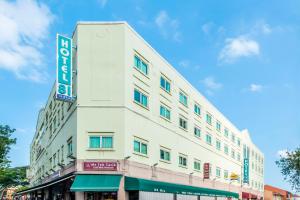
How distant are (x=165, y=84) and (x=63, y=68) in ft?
44.5

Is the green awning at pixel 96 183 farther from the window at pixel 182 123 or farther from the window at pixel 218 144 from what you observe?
the window at pixel 218 144

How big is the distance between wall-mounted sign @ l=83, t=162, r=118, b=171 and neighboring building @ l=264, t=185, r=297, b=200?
93.7 metres

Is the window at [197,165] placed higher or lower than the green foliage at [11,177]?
higher

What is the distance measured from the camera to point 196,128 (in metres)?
53.8

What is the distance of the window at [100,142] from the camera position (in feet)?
105

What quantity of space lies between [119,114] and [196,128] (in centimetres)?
2249

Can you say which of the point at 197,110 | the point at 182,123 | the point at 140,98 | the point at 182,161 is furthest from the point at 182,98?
the point at 140,98

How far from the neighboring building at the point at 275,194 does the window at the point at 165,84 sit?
82.8 metres

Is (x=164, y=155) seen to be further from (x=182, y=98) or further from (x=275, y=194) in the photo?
(x=275, y=194)

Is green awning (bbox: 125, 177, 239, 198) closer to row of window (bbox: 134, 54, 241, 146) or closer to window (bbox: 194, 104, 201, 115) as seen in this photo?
row of window (bbox: 134, 54, 241, 146)

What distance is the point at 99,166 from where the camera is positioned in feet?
103

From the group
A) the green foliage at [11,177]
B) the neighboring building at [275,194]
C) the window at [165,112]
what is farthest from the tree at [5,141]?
the neighboring building at [275,194]

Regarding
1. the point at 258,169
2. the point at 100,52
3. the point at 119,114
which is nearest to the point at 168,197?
the point at 119,114

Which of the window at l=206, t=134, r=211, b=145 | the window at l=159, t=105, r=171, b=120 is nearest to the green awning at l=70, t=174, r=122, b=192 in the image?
the window at l=159, t=105, r=171, b=120
